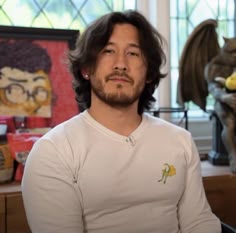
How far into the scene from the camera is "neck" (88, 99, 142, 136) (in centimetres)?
103

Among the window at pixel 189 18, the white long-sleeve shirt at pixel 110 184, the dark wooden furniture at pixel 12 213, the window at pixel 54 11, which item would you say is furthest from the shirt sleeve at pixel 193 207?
the window at pixel 54 11

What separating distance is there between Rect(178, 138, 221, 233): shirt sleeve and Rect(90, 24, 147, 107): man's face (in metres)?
0.25

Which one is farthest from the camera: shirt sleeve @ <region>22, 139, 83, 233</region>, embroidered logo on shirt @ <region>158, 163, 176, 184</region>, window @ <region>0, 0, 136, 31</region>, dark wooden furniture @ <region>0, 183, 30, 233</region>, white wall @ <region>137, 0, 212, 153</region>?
white wall @ <region>137, 0, 212, 153</region>

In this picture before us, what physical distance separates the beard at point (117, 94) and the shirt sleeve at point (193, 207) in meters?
0.23

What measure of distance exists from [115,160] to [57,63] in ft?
2.01

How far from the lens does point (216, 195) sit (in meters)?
1.36

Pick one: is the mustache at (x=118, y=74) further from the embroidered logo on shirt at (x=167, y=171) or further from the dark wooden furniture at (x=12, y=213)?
the dark wooden furniture at (x=12, y=213)

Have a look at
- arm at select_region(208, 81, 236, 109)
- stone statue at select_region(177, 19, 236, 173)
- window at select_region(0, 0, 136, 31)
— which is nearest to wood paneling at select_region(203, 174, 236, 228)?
stone statue at select_region(177, 19, 236, 173)

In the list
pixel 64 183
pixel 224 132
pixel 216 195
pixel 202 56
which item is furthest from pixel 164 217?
pixel 202 56

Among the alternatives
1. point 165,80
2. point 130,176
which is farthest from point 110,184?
point 165,80

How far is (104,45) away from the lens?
1.00 metres

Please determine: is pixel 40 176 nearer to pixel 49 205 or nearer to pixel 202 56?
pixel 49 205

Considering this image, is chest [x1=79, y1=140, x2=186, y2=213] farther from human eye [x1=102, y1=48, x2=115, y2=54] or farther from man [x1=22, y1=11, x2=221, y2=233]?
human eye [x1=102, y1=48, x2=115, y2=54]

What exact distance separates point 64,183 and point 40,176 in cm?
6
